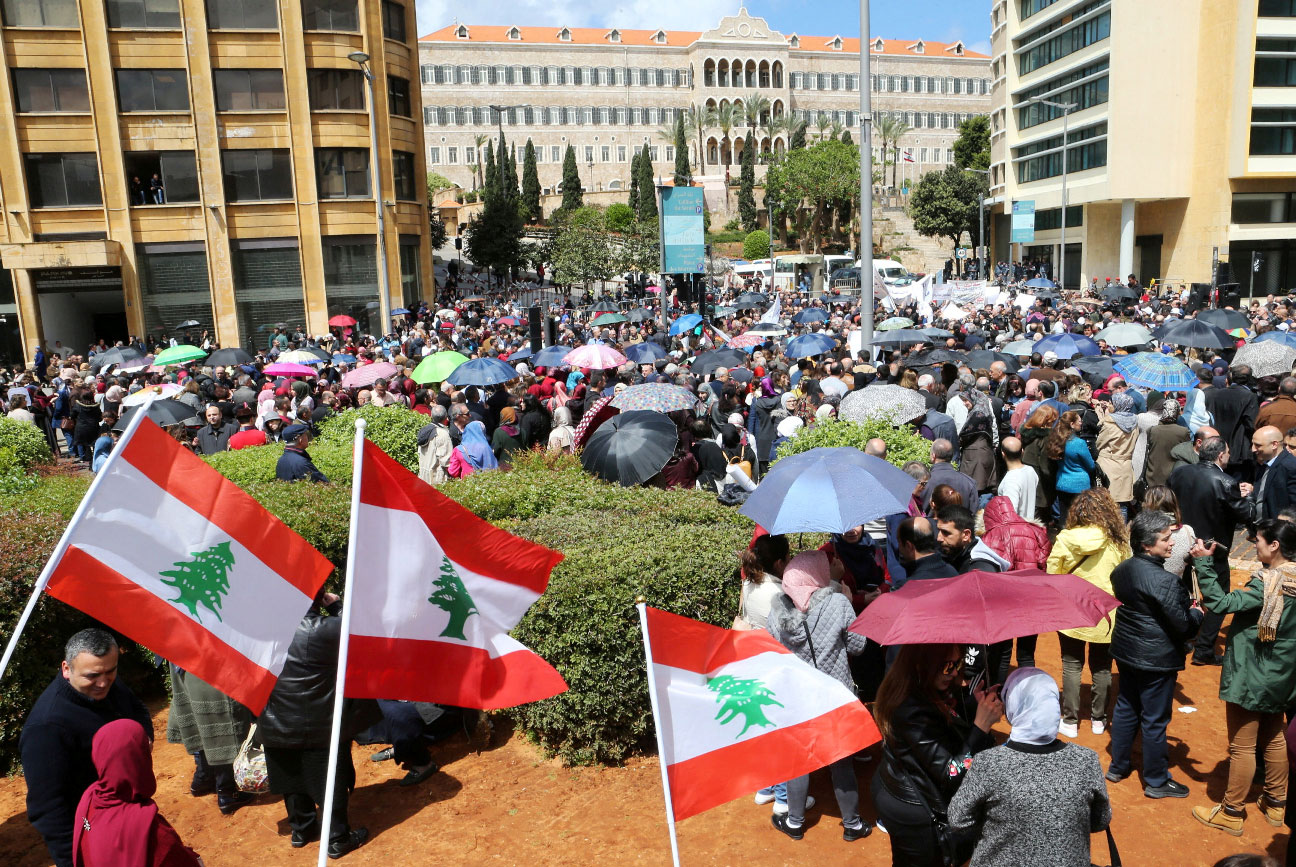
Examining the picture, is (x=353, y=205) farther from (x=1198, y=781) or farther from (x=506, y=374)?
(x=1198, y=781)

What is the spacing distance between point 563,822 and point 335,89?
1456 inches

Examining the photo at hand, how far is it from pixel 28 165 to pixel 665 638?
39.2 m

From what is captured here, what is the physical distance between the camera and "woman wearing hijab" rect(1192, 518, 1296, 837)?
502cm

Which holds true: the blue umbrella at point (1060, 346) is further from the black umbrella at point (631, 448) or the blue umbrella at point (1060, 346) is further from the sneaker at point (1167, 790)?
the sneaker at point (1167, 790)

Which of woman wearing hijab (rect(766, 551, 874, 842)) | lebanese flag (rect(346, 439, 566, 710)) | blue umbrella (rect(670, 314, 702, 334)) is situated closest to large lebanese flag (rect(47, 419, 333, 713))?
lebanese flag (rect(346, 439, 566, 710))

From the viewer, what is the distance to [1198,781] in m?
5.83

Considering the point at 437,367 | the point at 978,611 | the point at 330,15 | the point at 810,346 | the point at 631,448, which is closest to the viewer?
the point at 978,611

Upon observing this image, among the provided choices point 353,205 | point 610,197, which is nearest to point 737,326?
point 353,205

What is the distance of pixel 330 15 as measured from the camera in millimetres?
36750

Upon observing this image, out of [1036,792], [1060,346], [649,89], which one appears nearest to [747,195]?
[649,89]

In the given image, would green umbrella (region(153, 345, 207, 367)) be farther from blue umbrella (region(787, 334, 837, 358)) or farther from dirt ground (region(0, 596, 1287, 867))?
dirt ground (region(0, 596, 1287, 867))

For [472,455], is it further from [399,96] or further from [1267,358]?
[399,96]

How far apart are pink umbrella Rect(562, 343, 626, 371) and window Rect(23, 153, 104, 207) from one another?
95.6 ft

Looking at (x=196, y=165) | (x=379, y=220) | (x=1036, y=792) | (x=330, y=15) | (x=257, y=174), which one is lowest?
(x=1036, y=792)
